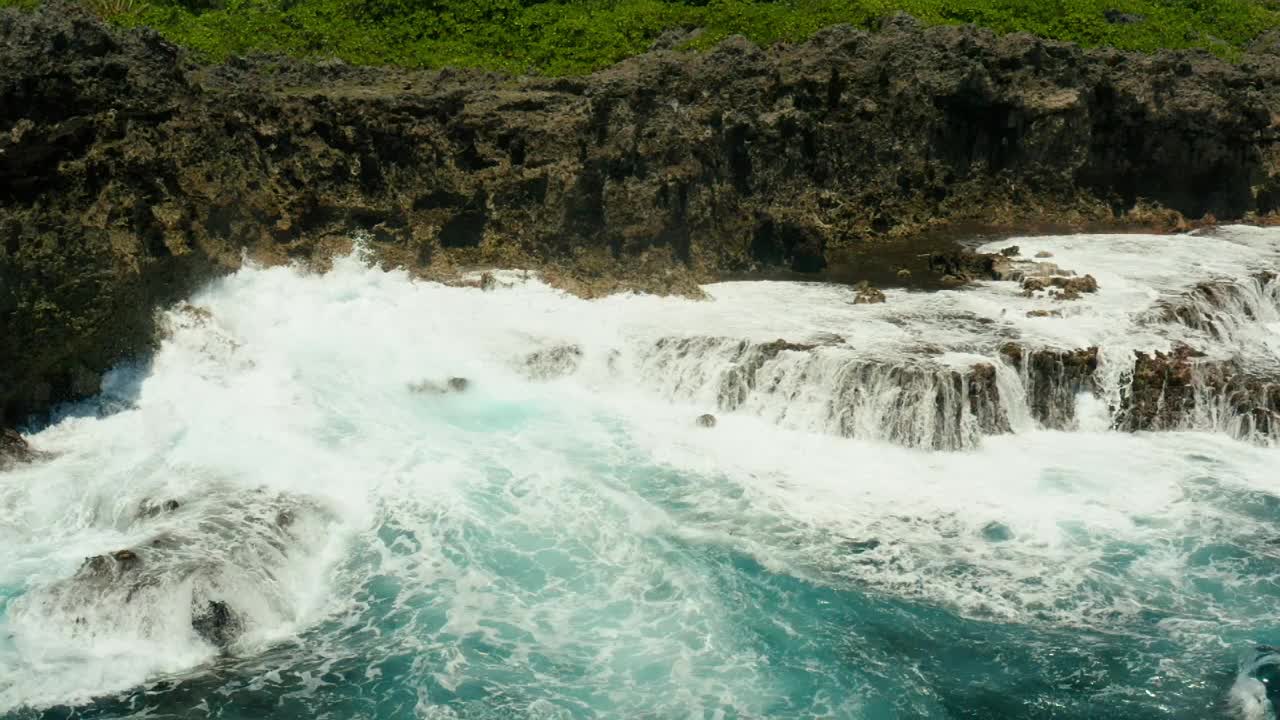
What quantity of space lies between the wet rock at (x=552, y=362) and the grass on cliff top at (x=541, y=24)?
10512 mm

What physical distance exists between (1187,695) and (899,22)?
871 inches

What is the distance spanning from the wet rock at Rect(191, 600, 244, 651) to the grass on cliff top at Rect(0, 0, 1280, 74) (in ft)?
59.8

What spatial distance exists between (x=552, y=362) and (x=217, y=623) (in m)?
8.48

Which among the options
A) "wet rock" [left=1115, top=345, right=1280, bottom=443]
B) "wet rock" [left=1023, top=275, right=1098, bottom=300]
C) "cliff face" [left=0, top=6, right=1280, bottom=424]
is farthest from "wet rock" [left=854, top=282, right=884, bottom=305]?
"wet rock" [left=1115, top=345, right=1280, bottom=443]

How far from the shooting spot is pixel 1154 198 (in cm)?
2830

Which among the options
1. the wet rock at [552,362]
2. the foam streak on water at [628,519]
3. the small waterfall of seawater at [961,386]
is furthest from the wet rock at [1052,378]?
the wet rock at [552,362]

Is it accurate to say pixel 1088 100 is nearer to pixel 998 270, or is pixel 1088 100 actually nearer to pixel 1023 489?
pixel 998 270

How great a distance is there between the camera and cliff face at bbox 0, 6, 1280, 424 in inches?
725

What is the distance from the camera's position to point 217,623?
40.9 ft

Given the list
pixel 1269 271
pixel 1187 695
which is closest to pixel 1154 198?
pixel 1269 271

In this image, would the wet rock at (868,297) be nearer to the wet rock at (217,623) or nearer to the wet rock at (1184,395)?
the wet rock at (1184,395)

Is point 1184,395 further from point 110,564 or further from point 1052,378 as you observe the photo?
point 110,564

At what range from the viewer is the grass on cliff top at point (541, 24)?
28.8 m

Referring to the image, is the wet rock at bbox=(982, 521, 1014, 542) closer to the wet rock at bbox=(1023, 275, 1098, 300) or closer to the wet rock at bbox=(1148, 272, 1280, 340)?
the wet rock at bbox=(1148, 272, 1280, 340)
